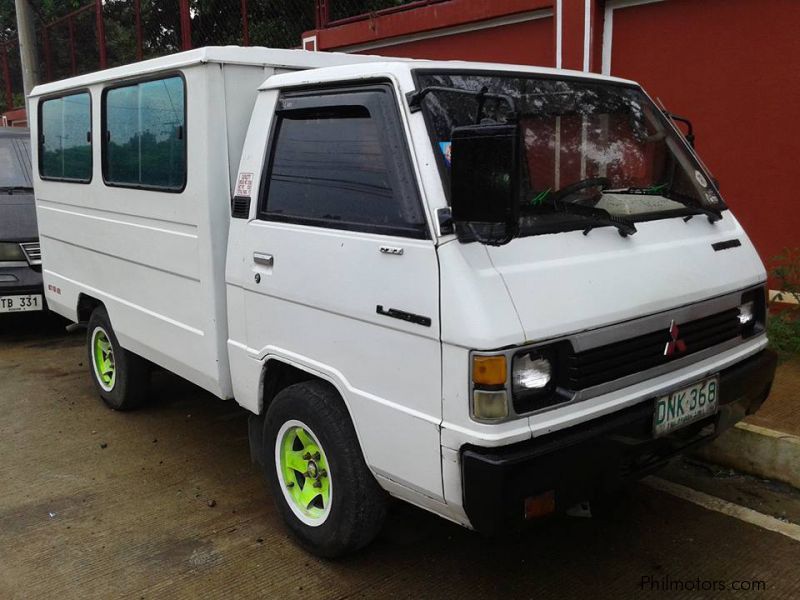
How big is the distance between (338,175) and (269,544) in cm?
169

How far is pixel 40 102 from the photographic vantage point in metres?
5.71

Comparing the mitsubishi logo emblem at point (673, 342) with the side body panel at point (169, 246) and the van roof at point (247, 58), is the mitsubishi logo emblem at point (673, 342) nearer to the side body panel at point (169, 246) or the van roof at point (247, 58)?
the van roof at point (247, 58)

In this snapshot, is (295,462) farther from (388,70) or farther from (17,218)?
(17,218)

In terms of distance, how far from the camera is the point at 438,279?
2.54 meters

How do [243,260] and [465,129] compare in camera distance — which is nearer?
[465,129]

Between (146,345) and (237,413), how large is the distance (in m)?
0.99

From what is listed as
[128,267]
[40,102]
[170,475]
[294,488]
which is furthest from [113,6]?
[294,488]

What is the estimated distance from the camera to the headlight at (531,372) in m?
2.48

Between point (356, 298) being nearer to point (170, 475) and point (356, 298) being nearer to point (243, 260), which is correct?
point (243, 260)

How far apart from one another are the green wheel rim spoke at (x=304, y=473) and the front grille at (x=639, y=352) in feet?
3.80

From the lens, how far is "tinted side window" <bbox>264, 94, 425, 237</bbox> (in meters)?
2.81

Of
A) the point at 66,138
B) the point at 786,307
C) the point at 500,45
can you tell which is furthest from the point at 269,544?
the point at 500,45

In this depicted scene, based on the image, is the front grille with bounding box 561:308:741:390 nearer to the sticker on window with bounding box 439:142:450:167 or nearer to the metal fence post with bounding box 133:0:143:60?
the sticker on window with bounding box 439:142:450:167

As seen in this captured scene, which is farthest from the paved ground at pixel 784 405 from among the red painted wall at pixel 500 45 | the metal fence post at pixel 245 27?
the metal fence post at pixel 245 27
